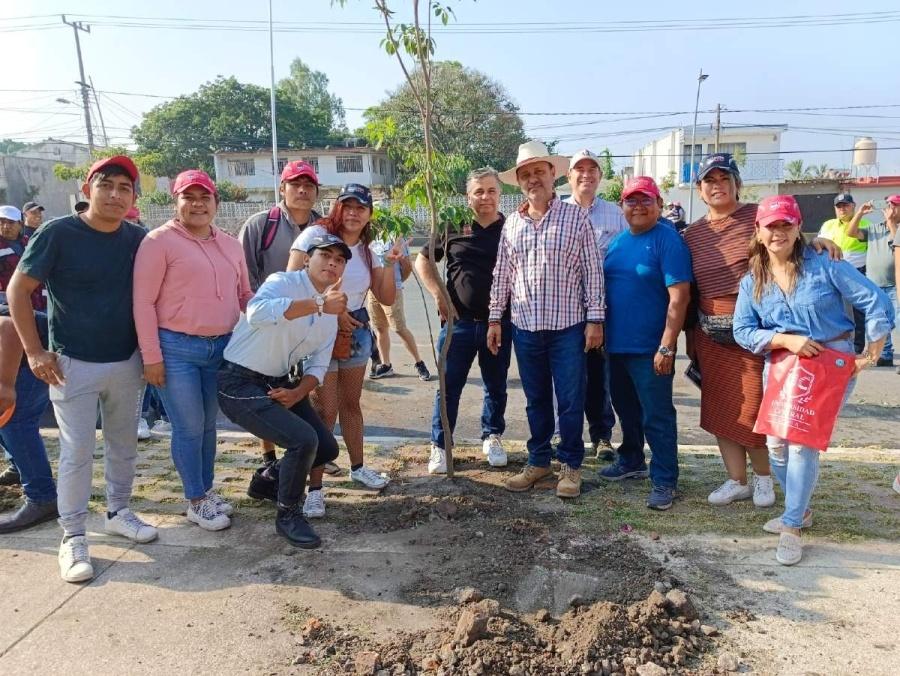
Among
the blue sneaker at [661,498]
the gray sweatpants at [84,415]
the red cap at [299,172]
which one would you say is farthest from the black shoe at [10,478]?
the blue sneaker at [661,498]

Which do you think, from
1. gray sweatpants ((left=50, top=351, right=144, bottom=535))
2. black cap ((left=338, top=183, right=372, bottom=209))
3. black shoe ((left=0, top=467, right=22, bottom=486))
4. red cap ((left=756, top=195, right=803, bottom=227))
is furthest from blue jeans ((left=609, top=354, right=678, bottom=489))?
black shoe ((left=0, top=467, right=22, bottom=486))

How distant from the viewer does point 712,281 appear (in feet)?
12.3

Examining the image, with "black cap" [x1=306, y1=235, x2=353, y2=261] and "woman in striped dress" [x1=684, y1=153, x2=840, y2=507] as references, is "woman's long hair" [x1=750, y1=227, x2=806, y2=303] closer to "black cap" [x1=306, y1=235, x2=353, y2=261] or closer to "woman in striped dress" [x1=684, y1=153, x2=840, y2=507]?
"woman in striped dress" [x1=684, y1=153, x2=840, y2=507]

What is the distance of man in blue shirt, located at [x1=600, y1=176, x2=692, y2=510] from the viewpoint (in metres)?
3.78

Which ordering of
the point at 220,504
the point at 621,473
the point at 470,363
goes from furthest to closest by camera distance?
the point at 470,363
the point at 621,473
the point at 220,504

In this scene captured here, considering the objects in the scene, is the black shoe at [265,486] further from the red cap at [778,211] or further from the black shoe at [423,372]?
the black shoe at [423,372]

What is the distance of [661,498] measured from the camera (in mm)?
3941

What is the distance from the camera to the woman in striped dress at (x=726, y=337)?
367cm

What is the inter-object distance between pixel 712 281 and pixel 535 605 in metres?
2.04

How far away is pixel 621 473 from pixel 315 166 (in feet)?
147

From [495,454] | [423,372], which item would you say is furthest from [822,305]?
[423,372]

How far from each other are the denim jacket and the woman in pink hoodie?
281 centimetres

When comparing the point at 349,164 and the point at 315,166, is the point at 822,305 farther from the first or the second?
the point at 315,166

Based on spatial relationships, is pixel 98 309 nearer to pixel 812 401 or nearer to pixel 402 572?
pixel 402 572
